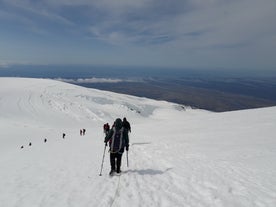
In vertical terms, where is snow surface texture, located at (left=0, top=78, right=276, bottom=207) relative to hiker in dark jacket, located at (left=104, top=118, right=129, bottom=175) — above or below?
below

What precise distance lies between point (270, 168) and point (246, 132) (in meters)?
10.7

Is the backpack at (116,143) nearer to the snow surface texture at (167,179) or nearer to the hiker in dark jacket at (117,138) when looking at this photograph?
the hiker in dark jacket at (117,138)

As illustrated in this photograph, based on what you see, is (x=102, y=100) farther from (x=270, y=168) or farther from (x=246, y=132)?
(x=270, y=168)

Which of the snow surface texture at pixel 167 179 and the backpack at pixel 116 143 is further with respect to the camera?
the backpack at pixel 116 143

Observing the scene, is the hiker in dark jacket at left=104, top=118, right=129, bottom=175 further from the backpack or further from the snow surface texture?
the snow surface texture

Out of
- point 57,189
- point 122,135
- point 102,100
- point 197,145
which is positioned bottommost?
point 102,100

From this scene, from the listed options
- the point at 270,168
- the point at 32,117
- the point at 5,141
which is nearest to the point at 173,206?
the point at 270,168

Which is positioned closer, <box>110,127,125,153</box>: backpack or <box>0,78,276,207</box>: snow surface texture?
<box>0,78,276,207</box>: snow surface texture

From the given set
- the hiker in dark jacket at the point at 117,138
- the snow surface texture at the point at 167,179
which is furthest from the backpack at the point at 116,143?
the snow surface texture at the point at 167,179

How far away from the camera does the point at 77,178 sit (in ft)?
33.0

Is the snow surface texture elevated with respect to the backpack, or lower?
lower

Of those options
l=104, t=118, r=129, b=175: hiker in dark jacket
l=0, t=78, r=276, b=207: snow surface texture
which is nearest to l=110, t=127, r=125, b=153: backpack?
l=104, t=118, r=129, b=175: hiker in dark jacket

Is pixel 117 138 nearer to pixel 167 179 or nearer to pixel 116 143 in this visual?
pixel 116 143

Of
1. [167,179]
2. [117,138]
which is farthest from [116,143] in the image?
[167,179]
